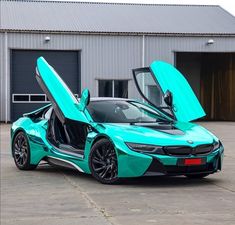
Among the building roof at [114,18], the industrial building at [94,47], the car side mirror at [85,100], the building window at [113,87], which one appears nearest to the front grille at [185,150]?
Result: the car side mirror at [85,100]

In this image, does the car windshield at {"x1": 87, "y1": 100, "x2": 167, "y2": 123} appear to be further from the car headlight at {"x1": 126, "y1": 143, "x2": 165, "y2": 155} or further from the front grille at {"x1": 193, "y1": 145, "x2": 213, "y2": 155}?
the front grille at {"x1": 193, "y1": 145, "x2": 213, "y2": 155}

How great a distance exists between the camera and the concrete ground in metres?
5.82

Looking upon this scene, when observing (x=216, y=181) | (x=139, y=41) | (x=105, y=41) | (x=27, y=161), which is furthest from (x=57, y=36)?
(x=216, y=181)

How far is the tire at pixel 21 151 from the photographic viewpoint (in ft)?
32.2

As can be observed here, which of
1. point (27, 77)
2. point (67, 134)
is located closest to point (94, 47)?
point (27, 77)

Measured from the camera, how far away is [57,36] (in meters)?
29.7

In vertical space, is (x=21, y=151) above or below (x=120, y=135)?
below

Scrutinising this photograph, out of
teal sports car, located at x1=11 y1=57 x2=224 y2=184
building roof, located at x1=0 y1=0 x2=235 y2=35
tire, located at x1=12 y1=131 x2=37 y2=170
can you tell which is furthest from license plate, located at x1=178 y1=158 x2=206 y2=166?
building roof, located at x1=0 y1=0 x2=235 y2=35

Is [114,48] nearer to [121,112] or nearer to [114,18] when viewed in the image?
[114,18]

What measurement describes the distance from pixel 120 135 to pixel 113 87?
22.9 m

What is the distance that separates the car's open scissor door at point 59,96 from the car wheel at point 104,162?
2.04 ft

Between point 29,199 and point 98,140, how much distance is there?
153cm

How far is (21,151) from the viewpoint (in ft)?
32.9

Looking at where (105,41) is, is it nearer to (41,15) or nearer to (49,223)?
(41,15)
